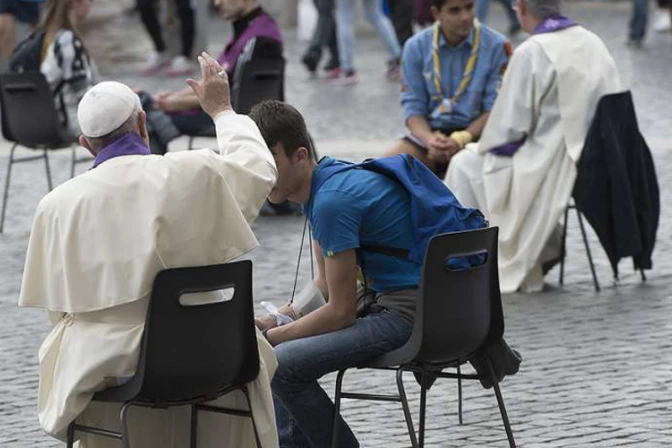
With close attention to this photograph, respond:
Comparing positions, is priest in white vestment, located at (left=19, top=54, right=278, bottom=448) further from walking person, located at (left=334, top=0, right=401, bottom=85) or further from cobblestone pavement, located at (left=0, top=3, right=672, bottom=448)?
walking person, located at (left=334, top=0, right=401, bottom=85)

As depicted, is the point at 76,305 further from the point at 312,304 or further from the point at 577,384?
the point at 577,384

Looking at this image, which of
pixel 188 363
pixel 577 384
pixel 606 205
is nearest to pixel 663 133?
pixel 606 205

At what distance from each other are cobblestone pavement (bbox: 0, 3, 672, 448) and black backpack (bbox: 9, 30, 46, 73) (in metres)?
0.94

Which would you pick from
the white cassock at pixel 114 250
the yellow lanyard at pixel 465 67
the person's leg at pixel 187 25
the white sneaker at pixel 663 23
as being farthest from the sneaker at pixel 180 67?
the white cassock at pixel 114 250

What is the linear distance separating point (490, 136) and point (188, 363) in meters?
3.72

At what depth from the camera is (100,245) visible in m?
4.45

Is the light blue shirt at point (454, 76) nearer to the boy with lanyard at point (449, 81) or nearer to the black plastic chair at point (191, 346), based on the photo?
the boy with lanyard at point (449, 81)

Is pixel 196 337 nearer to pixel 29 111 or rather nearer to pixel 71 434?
pixel 71 434

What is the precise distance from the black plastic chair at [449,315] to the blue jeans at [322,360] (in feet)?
0.19

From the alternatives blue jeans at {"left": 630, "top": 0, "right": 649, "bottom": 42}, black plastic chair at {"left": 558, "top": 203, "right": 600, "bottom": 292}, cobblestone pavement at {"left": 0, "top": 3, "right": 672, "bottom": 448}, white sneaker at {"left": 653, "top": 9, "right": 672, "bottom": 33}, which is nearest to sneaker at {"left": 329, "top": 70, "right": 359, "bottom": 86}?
blue jeans at {"left": 630, "top": 0, "right": 649, "bottom": 42}

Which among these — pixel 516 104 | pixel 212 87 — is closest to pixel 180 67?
pixel 516 104

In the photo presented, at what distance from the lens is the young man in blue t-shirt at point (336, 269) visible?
4855 millimetres

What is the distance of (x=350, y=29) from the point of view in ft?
52.0

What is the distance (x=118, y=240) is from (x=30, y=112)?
5214 mm
